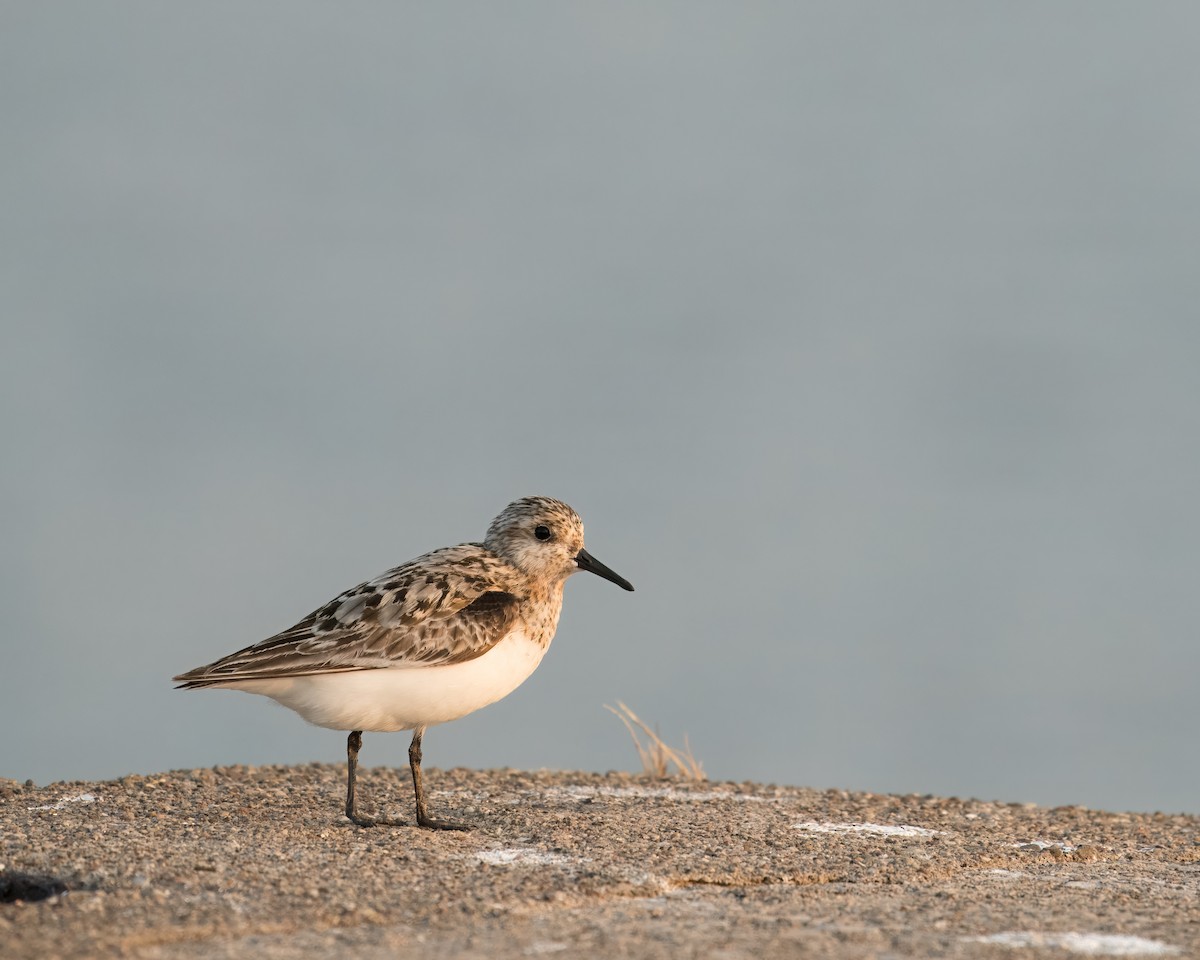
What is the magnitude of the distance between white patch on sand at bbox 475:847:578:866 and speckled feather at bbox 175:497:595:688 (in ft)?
4.17

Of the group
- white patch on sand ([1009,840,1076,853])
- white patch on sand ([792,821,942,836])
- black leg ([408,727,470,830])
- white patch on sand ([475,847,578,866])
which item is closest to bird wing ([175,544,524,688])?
black leg ([408,727,470,830])

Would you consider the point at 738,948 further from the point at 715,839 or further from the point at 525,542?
the point at 525,542

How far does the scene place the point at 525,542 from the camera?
9.27 metres

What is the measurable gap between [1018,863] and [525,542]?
3821 millimetres

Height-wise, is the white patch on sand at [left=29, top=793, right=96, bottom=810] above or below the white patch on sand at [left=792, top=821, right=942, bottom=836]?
below

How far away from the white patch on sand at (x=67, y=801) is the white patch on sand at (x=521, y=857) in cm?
343

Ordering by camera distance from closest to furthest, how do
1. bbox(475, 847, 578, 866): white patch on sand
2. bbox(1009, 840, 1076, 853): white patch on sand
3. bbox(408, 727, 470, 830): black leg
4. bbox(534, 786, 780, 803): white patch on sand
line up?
bbox(475, 847, 578, 866): white patch on sand, bbox(408, 727, 470, 830): black leg, bbox(1009, 840, 1076, 853): white patch on sand, bbox(534, 786, 780, 803): white patch on sand

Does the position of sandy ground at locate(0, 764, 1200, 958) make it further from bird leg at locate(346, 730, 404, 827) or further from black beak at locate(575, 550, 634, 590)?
black beak at locate(575, 550, 634, 590)

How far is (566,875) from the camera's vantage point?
7203mm

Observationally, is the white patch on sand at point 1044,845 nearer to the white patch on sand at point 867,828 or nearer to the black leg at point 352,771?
the white patch on sand at point 867,828

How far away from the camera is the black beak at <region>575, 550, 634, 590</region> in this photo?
374 inches

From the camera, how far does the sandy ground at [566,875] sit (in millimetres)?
6012

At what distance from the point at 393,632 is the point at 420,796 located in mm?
1093

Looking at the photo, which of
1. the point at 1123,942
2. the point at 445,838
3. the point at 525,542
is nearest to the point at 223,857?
the point at 445,838
